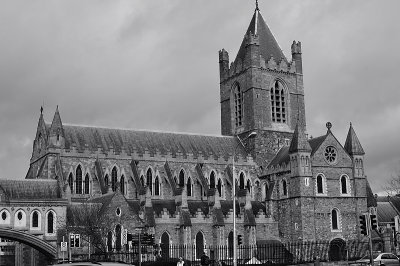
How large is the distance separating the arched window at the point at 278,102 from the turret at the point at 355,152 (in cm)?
924

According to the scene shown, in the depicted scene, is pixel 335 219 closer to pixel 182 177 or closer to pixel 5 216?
pixel 182 177

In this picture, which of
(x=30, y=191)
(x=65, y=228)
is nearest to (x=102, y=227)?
(x=65, y=228)

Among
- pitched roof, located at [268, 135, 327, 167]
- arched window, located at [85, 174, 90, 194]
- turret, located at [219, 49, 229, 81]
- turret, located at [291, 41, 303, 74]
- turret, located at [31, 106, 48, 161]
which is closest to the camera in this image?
arched window, located at [85, 174, 90, 194]

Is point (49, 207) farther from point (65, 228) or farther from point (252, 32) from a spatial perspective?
point (252, 32)

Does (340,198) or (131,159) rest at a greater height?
(131,159)

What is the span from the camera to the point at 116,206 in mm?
54500

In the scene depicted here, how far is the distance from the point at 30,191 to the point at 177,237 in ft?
45.5

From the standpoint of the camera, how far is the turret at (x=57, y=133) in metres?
61.3

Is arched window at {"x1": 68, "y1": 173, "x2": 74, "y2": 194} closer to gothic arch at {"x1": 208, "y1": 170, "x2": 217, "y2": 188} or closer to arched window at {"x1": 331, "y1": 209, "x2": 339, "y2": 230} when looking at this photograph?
gothic arch at {"x1": 208, "y1": 170, "x2": 217, "y2": 188}

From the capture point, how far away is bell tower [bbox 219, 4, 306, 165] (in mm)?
73125

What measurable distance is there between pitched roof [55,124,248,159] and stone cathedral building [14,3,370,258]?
0.12 m

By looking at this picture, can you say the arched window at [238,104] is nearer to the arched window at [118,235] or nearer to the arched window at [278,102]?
the arched window at [278,102]

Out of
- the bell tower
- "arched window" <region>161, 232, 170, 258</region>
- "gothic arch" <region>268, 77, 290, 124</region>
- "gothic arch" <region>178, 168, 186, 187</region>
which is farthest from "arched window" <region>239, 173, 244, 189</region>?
"arched window" <region>161, 232, 170, 258</region>

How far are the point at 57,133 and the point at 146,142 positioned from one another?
10.4m
